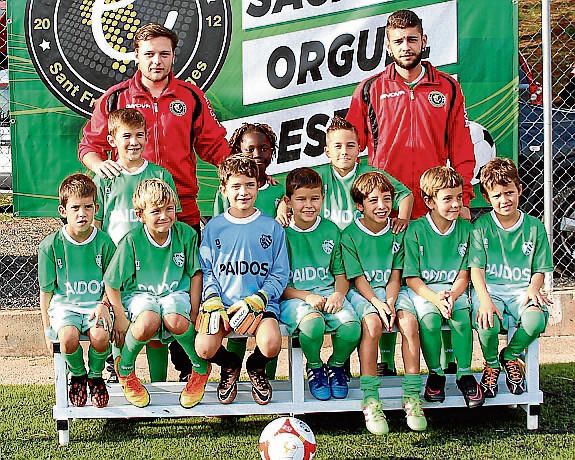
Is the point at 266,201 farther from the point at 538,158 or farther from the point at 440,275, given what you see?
the point at 538,158

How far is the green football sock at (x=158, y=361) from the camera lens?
465 centimetres

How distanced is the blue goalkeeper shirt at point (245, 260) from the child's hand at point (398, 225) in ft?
1.81

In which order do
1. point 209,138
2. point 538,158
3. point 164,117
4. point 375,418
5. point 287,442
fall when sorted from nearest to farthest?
point 287,442 → point 375,418 → point 164,117 → point 209,138 → point 538,158

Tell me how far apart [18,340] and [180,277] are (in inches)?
80.3

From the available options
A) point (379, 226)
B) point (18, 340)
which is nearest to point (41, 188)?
point (18, 340)

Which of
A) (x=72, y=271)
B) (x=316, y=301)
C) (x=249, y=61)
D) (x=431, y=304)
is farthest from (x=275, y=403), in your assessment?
(x=249, y=61)

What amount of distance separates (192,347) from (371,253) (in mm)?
928

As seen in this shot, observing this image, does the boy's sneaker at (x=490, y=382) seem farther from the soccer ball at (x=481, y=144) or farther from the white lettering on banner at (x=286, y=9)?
the white lettering on banner at (x=286, y=9)

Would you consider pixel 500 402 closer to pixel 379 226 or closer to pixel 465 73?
pixel 379 226

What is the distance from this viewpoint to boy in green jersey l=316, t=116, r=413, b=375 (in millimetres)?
4555

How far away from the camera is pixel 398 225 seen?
453 centimetres

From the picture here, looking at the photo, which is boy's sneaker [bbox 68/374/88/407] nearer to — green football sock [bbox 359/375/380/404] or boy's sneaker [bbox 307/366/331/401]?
boy's sneaker [bbox 307/366/331/401]

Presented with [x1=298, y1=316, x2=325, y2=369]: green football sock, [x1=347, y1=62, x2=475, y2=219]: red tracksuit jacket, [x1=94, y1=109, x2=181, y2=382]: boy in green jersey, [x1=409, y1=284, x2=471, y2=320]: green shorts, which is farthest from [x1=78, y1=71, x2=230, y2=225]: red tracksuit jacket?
[x1=409, y1=284, x2=471, y2=320]: green shorts

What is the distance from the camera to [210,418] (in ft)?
15.3
